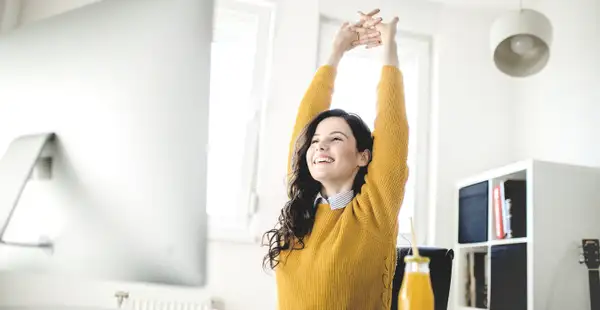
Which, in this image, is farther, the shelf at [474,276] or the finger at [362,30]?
the shelf at [474,276]

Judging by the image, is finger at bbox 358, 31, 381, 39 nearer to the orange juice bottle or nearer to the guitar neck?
the orange juice bottle

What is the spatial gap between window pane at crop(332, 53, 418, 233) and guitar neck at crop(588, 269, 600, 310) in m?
0.71

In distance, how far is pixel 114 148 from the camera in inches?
13.1

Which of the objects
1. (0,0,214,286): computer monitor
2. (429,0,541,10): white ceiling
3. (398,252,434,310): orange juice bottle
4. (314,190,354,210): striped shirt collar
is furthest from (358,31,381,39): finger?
(429,0,541,10): white ceiling

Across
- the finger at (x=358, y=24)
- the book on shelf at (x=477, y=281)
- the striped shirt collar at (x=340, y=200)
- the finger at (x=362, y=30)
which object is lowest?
the book on shelf at (x=477, y=281)

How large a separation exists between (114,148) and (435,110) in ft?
7.19

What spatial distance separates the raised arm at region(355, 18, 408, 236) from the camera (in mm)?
1005

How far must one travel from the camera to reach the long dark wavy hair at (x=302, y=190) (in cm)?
107

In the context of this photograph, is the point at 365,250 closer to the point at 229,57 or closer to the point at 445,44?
the point at 229,57

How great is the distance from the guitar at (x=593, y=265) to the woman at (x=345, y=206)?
3.24 feet

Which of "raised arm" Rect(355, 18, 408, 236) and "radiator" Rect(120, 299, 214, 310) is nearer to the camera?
"raised arm" Rect(355, 18, 408, 236)

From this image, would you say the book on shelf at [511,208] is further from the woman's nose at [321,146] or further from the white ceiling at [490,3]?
the woman's nose at [321,146]

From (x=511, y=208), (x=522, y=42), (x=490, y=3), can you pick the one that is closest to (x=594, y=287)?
(x=511, y=208)

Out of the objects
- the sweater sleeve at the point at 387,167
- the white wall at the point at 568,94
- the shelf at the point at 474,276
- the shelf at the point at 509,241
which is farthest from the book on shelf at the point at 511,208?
the sweater sleeve at the point at 387,167
